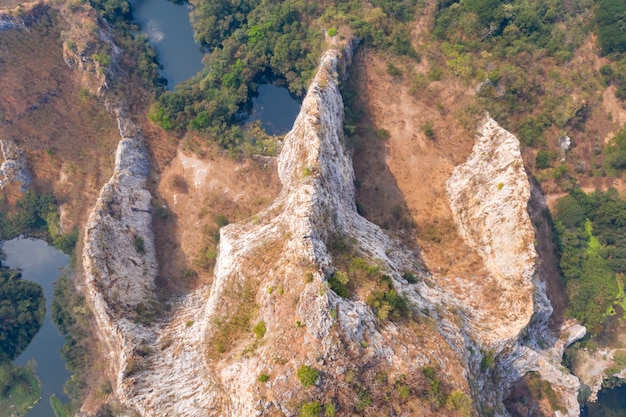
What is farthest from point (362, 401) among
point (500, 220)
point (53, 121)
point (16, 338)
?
point (53, 121)

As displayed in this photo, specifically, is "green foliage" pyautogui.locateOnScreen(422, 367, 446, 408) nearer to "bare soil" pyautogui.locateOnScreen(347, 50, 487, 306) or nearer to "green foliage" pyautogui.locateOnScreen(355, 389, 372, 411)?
"green foliage" pyautogui.locateOnScreen(355, 389, 372, 411)

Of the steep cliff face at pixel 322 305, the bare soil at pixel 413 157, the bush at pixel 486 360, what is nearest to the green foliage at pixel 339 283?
the steep cliff face at pixel 322 305

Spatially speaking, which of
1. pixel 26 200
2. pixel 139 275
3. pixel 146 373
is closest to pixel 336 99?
pixel 139 275

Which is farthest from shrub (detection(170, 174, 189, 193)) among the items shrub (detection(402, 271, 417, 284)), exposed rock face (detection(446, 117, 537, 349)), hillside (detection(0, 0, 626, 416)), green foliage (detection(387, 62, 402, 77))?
exposed rock face (detection(446, 117, 537, 349))

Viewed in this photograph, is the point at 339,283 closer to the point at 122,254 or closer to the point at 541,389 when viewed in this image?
the point at 122,254

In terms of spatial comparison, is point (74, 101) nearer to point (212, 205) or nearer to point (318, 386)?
point (212, 205)

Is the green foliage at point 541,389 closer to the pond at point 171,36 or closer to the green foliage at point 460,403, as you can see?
the green foliage at point 460,403

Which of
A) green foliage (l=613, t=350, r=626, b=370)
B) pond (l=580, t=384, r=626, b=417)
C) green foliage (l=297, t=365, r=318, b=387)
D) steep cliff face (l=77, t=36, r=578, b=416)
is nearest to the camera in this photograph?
green foliage (l=297, t=365, r=318, b=387)
